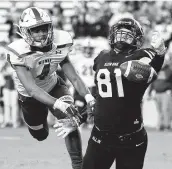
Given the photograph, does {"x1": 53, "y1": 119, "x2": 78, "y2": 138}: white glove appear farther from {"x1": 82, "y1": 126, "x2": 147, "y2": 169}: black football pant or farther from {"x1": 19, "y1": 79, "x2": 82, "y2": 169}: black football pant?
{"x1": 82, "y1": 126, "x2": 147, "y2": 169}: black football pant

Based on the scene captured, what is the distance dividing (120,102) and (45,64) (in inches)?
53.3

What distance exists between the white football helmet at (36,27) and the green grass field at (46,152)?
2.09m

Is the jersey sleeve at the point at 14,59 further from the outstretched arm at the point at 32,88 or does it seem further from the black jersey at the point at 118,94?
the black jersey at the point at 118,94

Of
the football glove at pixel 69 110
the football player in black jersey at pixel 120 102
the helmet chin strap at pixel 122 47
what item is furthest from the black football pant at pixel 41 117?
the helmet chin strap at pixel 122 47

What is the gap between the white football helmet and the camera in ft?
16.9

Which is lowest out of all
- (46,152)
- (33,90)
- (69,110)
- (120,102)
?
(46,152)

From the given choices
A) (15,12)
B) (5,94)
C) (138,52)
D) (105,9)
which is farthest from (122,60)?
(15,12)

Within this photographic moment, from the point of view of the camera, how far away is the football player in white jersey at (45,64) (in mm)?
4953

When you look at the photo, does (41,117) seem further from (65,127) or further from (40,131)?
(65,127)

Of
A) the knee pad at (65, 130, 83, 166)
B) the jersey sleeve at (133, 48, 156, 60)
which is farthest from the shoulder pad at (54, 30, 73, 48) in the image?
the jersey sleeve at (133, 48, 156, 60)

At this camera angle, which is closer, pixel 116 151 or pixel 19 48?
pixel 116 151

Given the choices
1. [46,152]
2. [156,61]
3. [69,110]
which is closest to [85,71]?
[46,152]

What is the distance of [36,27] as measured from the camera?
17.1 ft

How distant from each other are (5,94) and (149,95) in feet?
10.1
